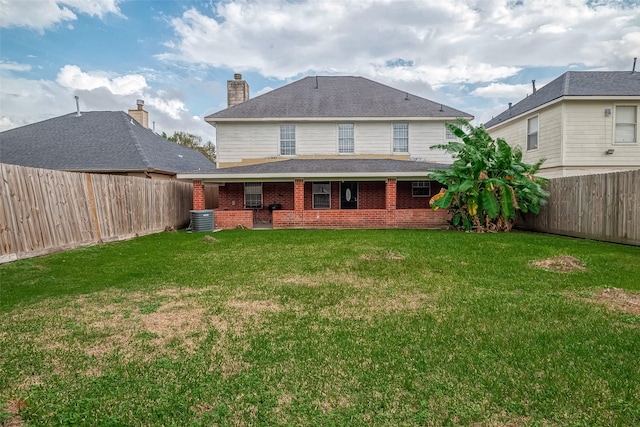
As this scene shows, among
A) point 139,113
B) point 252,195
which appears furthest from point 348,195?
point 139,113

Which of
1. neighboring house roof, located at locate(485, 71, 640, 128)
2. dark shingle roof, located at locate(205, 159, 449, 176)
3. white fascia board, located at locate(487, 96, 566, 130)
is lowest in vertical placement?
dark shingle roof, located at locate(205, 159, 449, 176)

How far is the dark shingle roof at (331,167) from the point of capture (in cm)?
1575

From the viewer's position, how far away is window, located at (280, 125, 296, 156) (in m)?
18.6

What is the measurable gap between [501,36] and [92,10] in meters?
18.0

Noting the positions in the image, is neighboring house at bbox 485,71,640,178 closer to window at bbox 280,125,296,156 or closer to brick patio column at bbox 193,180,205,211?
window at bbox 280,125,296,156

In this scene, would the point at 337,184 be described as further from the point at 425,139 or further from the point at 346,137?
the point at 425,139

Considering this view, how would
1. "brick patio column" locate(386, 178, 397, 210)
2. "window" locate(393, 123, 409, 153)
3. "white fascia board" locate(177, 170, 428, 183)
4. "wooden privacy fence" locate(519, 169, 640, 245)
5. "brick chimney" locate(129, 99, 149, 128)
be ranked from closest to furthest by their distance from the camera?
"wooden privacy fence" locate(519, 169, 640, 245) → "white fascia board" locate(177, 170, 428, 183) → "brick patio column" locate(386, 178, 397, 210) → "window" locate(393, 123, 409, 153) → "brick chimney" locate(129, 99, 149, 128)

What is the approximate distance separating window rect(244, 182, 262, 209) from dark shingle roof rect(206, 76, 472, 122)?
3.29 meters

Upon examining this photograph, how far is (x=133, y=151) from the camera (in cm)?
2006

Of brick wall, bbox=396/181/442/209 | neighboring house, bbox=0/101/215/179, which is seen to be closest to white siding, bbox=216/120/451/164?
brick wall, bbox=396/181/442/209

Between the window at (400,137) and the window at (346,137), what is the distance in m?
2.09

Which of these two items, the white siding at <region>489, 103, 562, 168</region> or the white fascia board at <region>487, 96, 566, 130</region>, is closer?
the white fascia board at <region>487, 96, 566, 130</region>

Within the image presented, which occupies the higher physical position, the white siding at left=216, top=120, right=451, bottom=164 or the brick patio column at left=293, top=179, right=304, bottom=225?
the white siding at left=216, top=120, right=451, bottom=164

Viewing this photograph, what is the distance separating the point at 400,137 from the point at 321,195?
4796mm
